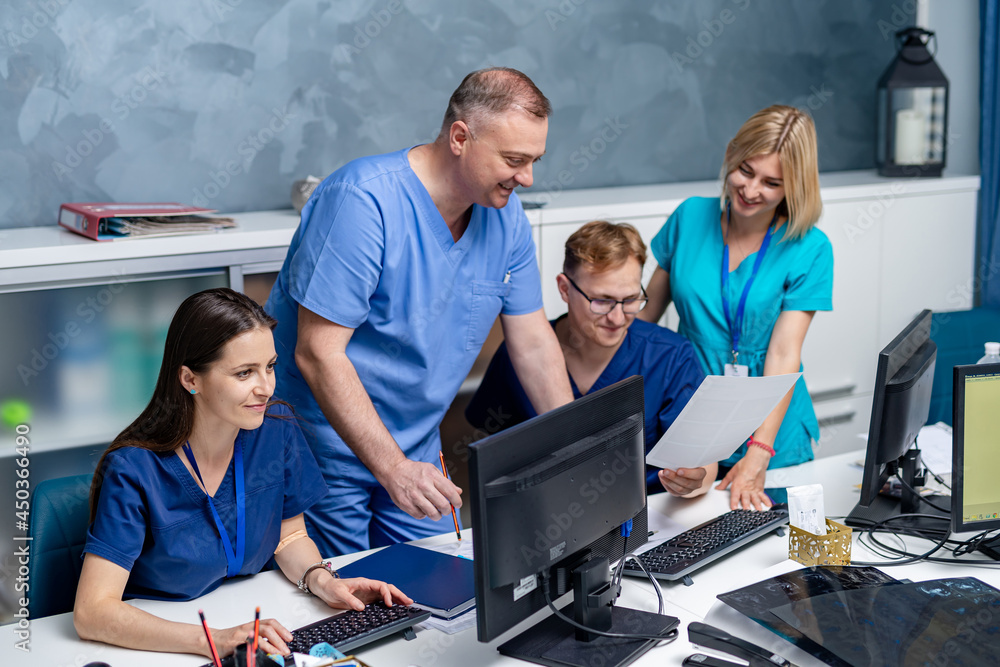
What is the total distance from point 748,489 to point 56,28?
6.56 feet

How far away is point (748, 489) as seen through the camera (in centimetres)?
197

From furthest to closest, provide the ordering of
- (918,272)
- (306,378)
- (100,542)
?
(918,272) < (306,378) < (100,542)

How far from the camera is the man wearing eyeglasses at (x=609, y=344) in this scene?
6.90ft

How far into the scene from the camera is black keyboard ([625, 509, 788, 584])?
162 centimetres

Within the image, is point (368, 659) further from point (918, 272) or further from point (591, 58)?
point (918, 272)

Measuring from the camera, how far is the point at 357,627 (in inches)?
55.7

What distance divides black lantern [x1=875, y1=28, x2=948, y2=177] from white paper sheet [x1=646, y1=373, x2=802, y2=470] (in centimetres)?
195

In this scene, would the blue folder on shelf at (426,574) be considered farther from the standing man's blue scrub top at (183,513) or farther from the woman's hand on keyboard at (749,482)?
the woman's hand on keyboard at (749,482)

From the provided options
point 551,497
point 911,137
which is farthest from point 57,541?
point 911,137

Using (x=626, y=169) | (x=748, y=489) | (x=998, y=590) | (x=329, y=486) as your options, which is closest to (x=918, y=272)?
(x=626, y=169)

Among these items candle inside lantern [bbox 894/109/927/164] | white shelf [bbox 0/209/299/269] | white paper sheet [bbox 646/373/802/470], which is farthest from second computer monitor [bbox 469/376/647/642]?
candle inside lantern [bbox 894/109/927/164]

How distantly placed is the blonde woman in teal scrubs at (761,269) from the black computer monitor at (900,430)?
0.27 m

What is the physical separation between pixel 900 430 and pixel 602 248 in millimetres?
730

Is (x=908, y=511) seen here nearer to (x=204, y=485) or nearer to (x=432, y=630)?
(x=432, y=630)
